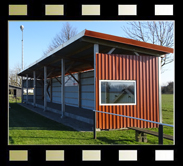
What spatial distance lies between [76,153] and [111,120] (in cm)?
475

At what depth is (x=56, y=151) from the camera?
4.27 metres

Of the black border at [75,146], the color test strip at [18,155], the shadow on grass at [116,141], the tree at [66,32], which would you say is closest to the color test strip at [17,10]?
the black border at [75,146]

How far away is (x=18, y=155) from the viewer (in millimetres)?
4230

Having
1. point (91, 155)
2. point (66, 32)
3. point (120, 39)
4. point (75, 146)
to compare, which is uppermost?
point (66, 32)

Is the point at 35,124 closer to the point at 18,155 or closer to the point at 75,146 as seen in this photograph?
→ the point at 18,155

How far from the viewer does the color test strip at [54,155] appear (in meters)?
4.21

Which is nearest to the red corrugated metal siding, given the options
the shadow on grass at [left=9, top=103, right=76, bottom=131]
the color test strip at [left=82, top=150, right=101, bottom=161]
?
the shadow on grass at [left=9, top=103, right=76, bottom=131]

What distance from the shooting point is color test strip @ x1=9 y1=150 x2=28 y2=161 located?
13.7 feet

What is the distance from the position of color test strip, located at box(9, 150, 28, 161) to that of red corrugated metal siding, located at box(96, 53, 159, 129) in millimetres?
4740

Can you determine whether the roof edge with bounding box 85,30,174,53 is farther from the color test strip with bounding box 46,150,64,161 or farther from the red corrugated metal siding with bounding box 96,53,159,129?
the color test strip with bounding box 46,150,64,161

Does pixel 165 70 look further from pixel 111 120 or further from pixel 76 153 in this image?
pixel 76 153

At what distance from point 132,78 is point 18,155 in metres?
6.04

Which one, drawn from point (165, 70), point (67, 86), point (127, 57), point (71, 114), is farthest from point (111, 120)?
point (67, 86)

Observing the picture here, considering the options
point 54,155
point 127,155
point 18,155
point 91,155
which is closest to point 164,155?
point 127,155
